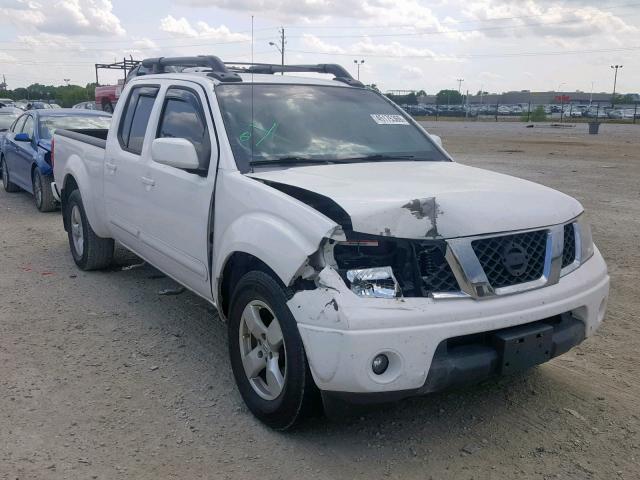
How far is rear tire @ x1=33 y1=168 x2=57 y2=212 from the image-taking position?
1031 cm

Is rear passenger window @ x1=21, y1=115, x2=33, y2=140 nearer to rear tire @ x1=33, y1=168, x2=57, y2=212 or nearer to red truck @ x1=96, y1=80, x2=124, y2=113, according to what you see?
rear tire @ x1=33, y1=168, x2=57, y2=212

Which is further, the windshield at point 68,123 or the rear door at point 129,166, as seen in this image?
the windshield at point 68,123

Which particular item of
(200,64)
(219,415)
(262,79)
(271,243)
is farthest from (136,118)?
(219,415)

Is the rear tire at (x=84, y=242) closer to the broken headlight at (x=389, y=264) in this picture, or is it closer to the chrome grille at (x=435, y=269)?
the broken headlight at (x=389, y=264)

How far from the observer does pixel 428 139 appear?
4.98m

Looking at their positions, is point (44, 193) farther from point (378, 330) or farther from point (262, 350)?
point (378, 330)

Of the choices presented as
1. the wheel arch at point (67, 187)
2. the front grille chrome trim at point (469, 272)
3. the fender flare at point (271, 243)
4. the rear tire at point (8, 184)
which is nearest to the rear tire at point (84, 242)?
the wheel arch at point (67, 187)

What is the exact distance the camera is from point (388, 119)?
4.88 metres

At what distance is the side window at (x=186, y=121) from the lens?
421 centimetres

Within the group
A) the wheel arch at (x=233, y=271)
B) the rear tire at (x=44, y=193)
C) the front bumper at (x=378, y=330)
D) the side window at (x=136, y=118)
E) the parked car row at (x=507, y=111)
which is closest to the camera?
the front bumper at (x=378, y=330)

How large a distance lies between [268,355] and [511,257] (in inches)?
53.3

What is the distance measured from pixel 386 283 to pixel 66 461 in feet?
5.98

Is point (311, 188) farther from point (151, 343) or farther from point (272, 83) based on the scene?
point (151, 343)

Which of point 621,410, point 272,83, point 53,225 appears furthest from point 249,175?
point 53,225
